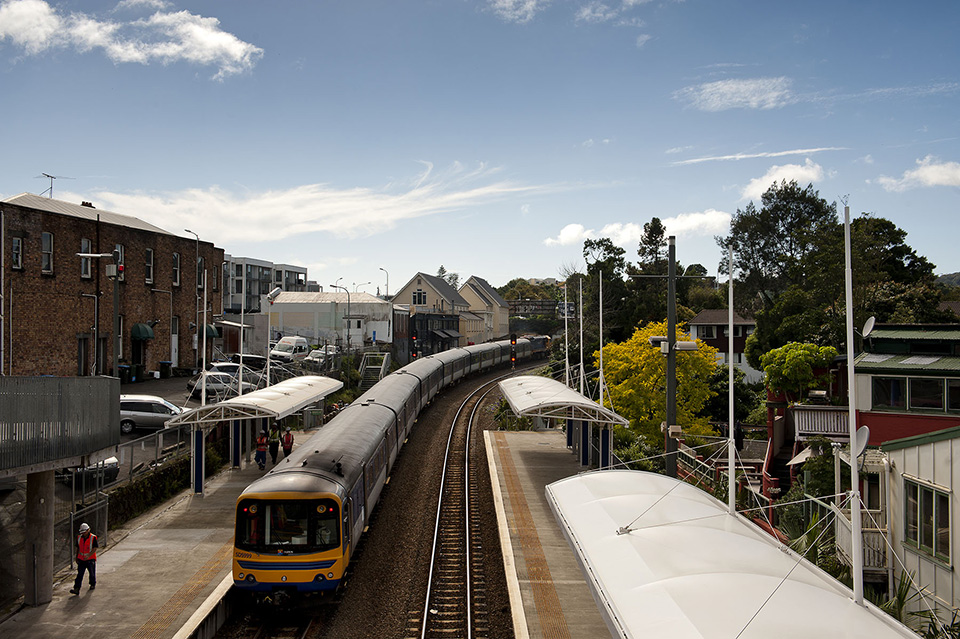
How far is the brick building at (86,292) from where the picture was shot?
30.3 meters

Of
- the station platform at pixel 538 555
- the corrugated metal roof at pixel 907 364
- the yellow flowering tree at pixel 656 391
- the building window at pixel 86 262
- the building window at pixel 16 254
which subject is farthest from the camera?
the building window at pixel 86 262

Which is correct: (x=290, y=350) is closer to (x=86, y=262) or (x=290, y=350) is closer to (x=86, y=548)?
(x=86, y=262)

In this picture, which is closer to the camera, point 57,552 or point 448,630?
point 448,630

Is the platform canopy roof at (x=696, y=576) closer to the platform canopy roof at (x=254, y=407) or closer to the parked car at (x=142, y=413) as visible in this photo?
the platform canopy roof at (x=254, y=407)

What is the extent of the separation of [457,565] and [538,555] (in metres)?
1.88

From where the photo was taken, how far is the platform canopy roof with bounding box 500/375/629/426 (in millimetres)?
21500

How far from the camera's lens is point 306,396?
24672 mm

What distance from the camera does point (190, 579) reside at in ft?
45.4

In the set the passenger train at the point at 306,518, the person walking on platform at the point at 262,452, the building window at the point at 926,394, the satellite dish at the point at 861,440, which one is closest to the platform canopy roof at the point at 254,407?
the person walking on platform at the point at 262,452

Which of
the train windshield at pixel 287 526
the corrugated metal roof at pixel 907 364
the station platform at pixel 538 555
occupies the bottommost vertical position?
the station platform at pixel 538 555

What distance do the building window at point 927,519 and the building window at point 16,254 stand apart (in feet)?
108

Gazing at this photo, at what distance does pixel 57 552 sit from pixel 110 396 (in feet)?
11.4

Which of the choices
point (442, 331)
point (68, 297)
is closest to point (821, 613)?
point (68, 297)

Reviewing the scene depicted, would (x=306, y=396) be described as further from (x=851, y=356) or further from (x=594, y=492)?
(x=851, y=356)
